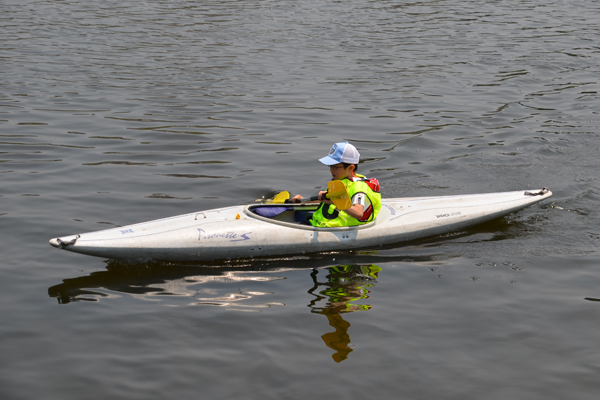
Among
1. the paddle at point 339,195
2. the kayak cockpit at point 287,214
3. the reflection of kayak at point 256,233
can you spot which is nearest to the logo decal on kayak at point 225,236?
the reflection of kayak at point 256,233

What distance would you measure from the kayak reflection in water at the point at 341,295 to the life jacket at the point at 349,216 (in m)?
0.57

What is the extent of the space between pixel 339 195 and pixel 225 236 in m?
1.29

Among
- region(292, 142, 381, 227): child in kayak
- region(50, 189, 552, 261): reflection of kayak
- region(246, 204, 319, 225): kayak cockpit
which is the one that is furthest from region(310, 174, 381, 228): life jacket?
region(246, 204, 319, 225): kayak cockpit

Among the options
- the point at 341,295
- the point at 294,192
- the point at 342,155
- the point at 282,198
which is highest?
the point at 342,155

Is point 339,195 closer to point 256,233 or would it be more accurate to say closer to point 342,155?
point 342,155

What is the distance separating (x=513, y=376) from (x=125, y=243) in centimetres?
380

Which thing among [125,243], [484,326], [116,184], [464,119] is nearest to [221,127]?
[116,184]

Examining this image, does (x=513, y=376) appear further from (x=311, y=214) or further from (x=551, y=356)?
(x=311, y=214)

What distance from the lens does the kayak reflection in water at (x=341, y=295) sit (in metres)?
5.34

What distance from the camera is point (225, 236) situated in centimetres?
666

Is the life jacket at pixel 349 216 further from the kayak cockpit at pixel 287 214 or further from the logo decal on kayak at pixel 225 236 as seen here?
the logo decal on kayak at pixel 225 236

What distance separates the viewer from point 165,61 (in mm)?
16094

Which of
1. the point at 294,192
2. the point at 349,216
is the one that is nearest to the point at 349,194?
the point at 349,216

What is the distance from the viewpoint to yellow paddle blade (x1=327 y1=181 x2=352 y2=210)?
678 centimetres
